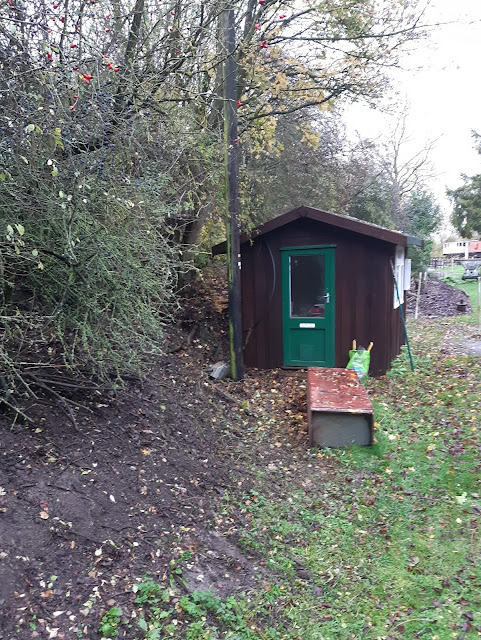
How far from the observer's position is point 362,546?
143 inches

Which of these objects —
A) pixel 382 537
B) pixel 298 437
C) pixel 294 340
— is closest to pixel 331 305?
pixel 294 340

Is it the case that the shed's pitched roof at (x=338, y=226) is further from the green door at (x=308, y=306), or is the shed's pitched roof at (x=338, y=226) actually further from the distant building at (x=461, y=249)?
the distant building at (x=461, y=249)

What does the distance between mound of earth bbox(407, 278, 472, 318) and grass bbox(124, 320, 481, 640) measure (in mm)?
12508

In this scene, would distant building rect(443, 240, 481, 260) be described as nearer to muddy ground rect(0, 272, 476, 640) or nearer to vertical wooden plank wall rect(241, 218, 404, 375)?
vertical wooden plank wall rect(241, 218, 404, 375)

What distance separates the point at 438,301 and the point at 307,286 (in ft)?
45.5

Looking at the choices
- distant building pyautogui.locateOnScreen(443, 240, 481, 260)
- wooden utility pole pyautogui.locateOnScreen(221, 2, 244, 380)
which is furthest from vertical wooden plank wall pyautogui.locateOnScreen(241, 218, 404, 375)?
distant building pyautogui.locateOnScreen(443, 240, 481, 260)

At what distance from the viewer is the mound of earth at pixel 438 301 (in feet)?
57.2

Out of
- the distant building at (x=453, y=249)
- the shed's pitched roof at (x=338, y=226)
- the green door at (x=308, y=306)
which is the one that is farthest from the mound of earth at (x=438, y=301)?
the distant building at (x=453, y=249)

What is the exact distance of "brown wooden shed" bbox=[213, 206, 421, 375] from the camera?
7.68m

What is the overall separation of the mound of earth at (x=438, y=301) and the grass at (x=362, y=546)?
41.0 feet

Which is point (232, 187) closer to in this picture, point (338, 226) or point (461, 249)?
point (338, 226)

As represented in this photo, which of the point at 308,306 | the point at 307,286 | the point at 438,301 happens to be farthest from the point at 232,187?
the point at 438,301

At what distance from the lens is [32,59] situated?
11.2ft

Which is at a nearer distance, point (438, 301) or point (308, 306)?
point (308, 306)
